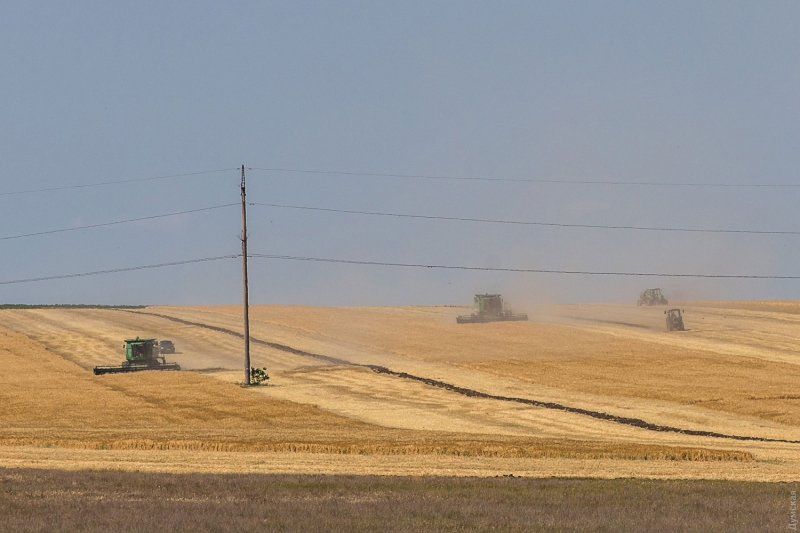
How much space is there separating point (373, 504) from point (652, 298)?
4109 inches

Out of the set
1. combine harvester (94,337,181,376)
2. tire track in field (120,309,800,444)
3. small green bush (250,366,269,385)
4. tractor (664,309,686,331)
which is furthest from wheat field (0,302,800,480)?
combine harvester (94,337,181,376)

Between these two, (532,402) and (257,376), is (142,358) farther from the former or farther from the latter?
(532,402)

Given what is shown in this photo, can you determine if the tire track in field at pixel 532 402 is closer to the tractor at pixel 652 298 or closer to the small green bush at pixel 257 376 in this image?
the small green bush at pixel 257 376

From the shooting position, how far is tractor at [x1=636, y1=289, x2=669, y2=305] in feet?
392

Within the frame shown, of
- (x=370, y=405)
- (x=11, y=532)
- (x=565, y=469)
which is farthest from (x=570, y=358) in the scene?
(x=11, y=532)

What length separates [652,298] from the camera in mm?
119875

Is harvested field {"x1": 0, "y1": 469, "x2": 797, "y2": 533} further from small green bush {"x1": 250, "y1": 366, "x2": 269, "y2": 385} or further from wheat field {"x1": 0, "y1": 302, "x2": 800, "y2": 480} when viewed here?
small green bush {"x1": 250, "y1": 366, "x2": 269, "y2": 385}

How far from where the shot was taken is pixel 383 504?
19734mm

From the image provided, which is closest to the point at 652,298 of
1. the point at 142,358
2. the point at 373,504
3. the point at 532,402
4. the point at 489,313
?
the point at 489,313

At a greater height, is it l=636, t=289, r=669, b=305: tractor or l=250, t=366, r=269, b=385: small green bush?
l=636, t=289, r=669, b=305: tractor

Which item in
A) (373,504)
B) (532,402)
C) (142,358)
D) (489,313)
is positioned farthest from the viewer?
(489,313)

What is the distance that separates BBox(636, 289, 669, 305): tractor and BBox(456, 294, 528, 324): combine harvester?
79.9 feet

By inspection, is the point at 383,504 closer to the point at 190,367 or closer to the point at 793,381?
the point at 793,381

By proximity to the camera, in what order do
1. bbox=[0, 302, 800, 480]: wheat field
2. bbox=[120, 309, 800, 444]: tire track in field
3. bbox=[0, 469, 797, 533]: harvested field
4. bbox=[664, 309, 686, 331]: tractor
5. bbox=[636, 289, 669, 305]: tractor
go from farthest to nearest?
bbox=[636, 289, 669, 305]: tractor → bbox=[664, 309, 686, 331]: tractor → bbox=[120, 309, 800, 444]: tire track in field → bbox=[0, 302, 800, 480]: wheat field → bbox=[0, 469, 797, 533]: harvested field
